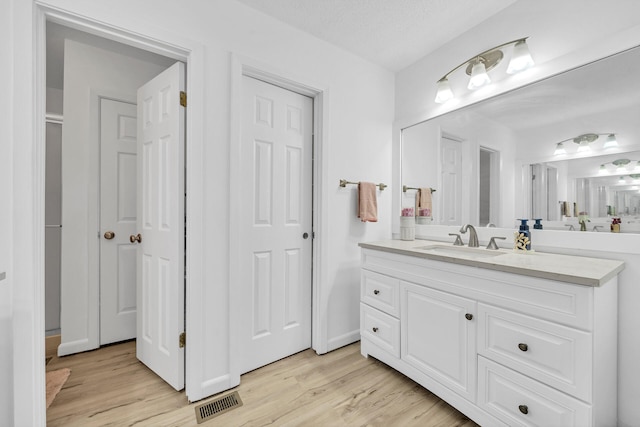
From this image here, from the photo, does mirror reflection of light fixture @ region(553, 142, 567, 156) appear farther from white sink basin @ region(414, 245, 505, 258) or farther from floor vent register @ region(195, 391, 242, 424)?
floor vent register @ region(195, 391, 242, 424)

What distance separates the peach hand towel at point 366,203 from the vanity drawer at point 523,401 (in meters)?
1.17

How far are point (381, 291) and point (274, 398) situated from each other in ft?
3.04

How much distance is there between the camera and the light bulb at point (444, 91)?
81.4 inches

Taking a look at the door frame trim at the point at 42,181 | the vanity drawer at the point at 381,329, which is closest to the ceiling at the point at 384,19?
the door frame trim at the point at 42,181

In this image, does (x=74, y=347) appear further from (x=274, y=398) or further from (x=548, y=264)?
(x=548, y=264)

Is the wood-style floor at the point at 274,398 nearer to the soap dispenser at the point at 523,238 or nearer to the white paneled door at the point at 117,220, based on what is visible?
the white paneled door at the point at 117,220

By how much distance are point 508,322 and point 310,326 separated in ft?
4.54

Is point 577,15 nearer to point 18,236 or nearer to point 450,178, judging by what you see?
point 450,178

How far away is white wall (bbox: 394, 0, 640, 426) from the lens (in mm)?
1314

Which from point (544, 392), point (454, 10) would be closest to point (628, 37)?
point (454, 10)

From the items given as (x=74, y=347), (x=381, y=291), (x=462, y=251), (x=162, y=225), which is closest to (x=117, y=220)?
(x=162, y=225)

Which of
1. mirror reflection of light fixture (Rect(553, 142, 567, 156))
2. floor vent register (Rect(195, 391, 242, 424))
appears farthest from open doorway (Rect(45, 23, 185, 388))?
mirror reflection of light fixture (Rect(553, 142, 567, 156))

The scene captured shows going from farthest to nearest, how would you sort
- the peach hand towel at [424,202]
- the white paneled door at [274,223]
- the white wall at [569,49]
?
the peach hand towel at [424,202] < the white paneled door at [274,223] < the white wall at [569,49]

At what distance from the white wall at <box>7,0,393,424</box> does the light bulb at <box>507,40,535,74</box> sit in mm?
1025
